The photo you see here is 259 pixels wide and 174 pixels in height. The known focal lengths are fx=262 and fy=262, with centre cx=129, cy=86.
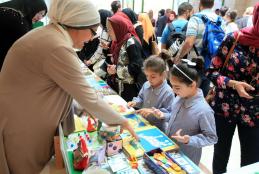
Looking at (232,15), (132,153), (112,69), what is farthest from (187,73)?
(232,15)

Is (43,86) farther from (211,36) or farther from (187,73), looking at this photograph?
(211,36)

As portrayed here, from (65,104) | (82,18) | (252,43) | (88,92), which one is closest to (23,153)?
(65,104)

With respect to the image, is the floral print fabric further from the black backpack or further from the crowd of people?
the black backpack

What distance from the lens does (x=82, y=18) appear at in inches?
46.8

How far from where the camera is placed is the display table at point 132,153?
1263 millimetres

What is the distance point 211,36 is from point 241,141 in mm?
1202

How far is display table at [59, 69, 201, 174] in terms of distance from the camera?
49.7 inches

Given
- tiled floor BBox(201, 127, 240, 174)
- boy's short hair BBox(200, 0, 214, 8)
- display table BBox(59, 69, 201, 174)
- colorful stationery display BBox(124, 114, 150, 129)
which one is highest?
boy's short hair BBox(200, 0, 214, 8)

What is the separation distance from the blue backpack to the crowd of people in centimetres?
1

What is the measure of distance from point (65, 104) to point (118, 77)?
1402 mm

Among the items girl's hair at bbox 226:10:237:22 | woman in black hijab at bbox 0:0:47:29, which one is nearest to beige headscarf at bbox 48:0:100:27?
woman in black hijab at bbox 0:0:47:29

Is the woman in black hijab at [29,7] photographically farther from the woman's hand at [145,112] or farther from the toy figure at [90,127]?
the woman's hand at [145,112]

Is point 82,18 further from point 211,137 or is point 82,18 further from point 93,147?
point 211,137

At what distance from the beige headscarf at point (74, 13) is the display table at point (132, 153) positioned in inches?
20.4
